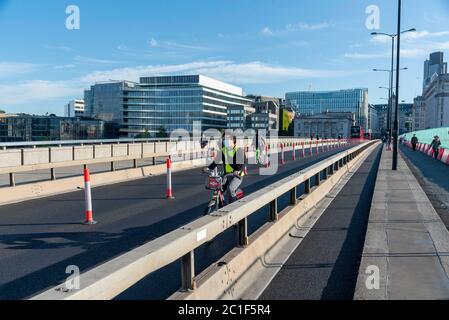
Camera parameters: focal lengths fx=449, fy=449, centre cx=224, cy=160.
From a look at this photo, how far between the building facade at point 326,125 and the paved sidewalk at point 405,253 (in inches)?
5599

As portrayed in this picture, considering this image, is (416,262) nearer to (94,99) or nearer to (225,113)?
(94,99)

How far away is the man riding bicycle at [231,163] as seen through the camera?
8.60m

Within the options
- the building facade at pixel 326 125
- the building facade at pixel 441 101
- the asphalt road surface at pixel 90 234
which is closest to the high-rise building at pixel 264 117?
the building facade at pixel 326 125

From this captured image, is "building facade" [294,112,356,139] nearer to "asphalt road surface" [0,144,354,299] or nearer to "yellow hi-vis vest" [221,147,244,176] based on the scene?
"asphalt road surface" [0,144,354,299]

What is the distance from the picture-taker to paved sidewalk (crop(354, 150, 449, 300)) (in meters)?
4.60

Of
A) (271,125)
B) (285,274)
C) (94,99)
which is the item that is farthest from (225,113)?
(285,274)

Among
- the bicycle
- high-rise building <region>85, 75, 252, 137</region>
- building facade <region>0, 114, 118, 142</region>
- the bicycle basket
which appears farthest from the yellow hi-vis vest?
high-rise building <region>85, 75, 252, 137</region>

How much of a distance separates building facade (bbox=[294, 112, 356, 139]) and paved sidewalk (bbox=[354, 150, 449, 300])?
142225 millimetres

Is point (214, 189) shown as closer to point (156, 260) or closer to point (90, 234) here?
point (90, 234)

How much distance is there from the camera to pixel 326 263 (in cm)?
613

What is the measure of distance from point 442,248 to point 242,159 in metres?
3.80

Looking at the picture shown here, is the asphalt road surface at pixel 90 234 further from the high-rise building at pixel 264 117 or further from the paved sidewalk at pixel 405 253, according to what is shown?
the high-rise building at pixel 264 117

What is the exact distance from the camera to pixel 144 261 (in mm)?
3354

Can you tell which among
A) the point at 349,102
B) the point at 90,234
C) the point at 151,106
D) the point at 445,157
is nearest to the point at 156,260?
the point at 90,234
